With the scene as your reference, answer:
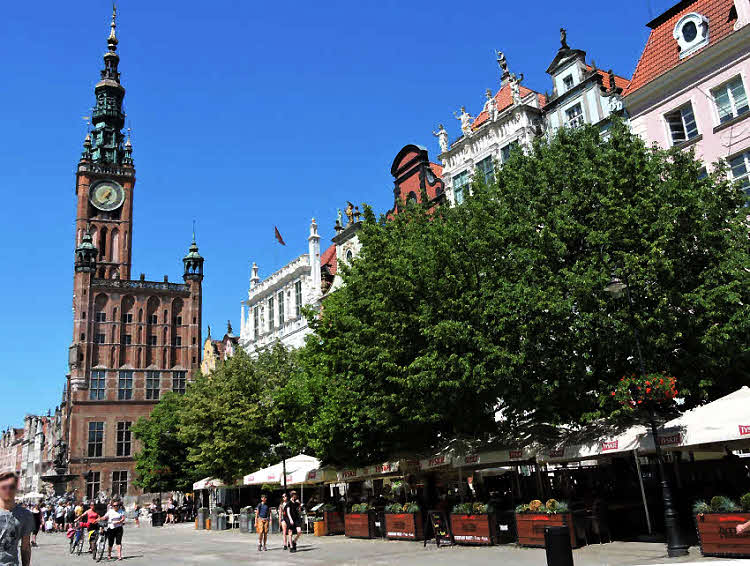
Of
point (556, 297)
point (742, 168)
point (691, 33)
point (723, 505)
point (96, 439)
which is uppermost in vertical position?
point (691, 33)

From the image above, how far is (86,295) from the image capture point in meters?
76.8

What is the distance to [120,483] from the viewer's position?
74250mm

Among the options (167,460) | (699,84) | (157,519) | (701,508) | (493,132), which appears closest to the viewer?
(701,508)

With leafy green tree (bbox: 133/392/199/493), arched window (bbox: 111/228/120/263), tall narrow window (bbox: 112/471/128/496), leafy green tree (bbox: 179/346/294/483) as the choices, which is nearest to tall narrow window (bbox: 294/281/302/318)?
leafy green tree (bbox: 179/346/294/483)

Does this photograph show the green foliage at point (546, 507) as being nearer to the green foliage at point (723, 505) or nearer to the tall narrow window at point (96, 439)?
the green foliage at point (723, 505)

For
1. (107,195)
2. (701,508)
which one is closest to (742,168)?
(701,508)

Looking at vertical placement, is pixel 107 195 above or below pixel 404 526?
above

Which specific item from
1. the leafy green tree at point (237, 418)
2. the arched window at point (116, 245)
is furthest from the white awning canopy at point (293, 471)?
the arched window at point (116, 245)

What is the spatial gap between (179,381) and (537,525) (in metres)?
68.6

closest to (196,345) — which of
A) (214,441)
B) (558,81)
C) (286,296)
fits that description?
(286,296)

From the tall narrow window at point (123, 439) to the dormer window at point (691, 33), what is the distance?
2714 inches

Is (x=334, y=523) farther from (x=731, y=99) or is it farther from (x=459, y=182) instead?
(x=731, y=99)

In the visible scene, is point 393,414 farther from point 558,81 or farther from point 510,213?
point 558,81

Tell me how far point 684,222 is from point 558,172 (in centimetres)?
398
